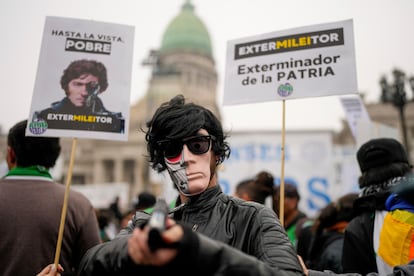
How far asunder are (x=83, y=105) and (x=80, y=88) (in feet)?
0.38

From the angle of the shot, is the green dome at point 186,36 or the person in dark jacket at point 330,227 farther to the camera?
the green dome at point 186,36

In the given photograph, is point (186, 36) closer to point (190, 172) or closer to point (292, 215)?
point (292, 215)

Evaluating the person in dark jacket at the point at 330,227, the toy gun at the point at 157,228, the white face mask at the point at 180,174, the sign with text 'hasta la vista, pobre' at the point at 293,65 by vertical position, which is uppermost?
the sign with text 'hasta la vista, pobre' at the point at 293,65

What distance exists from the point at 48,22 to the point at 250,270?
220 centimetres

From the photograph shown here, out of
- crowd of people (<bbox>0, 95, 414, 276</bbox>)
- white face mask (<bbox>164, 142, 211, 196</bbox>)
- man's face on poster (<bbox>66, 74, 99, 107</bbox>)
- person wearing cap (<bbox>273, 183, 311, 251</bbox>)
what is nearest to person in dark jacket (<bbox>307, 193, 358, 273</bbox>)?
crowd of people (<bbox>0, 95, 414, 276</bbox>)

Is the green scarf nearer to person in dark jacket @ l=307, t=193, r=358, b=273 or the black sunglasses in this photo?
the black sunglasses

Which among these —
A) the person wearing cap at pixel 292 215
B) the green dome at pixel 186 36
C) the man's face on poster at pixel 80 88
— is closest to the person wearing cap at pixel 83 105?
the man's face on poster at pixel 80 88

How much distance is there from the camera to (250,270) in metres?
1.18

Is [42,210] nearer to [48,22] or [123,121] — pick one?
[123,121]

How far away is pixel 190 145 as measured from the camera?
5.33 ft

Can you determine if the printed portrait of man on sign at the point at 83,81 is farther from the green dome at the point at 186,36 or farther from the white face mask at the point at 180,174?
the green dome at the point at 186,36

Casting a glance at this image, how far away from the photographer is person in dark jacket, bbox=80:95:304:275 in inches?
42.2

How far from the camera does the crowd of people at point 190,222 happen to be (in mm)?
1117

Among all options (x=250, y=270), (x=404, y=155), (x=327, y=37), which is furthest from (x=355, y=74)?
(x=250, y=270)
